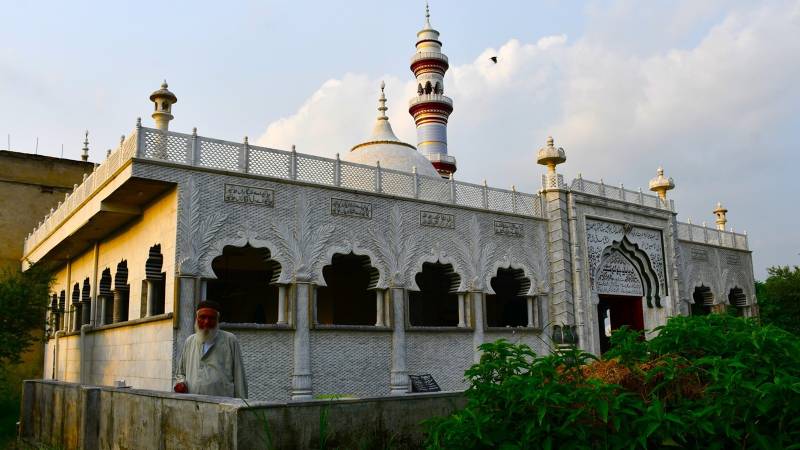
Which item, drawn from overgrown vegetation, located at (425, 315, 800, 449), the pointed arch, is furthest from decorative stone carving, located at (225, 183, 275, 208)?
the pointed arch

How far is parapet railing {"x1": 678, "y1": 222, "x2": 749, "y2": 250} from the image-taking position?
23.5 meters

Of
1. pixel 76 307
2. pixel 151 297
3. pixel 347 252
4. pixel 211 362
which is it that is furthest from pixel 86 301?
pixel 211 362

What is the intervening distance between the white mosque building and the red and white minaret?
9.84 m

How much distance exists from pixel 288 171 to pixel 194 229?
252 cm

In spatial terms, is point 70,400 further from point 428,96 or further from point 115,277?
point 428,96

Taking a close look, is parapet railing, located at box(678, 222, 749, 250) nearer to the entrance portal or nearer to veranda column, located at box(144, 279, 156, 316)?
the entrance portal

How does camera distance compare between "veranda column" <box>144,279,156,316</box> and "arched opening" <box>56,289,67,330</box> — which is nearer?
"veranda column" <box>144,279,156,316</box>

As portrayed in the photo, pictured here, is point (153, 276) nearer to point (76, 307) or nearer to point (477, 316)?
point (477, 316)

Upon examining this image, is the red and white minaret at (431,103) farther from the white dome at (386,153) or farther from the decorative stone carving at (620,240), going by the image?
the decorative stone carving at (620,240)

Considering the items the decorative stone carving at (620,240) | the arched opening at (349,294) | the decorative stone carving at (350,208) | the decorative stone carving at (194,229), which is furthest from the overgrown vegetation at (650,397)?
the decorative stone carving at (620,240)

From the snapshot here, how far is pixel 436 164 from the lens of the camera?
30781mm

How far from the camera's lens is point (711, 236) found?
2469 cm

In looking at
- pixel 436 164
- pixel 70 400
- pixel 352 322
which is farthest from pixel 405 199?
pixel 436 164

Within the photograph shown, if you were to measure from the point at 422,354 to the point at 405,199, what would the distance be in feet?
12.5
